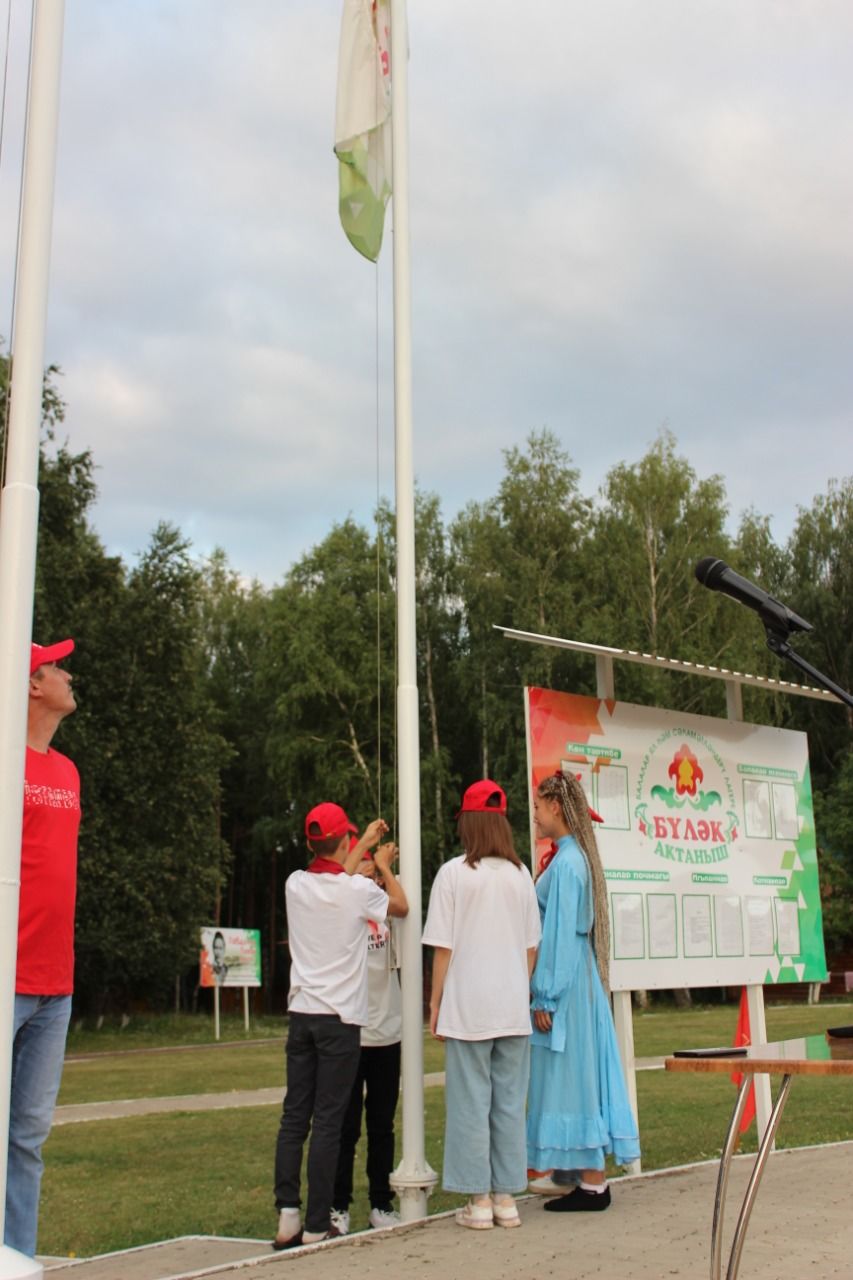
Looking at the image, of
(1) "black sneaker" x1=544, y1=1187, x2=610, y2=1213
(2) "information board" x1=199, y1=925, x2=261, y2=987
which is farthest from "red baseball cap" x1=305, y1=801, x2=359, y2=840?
(2) "information board" x1=199, y1=925, x2=261, y2=987

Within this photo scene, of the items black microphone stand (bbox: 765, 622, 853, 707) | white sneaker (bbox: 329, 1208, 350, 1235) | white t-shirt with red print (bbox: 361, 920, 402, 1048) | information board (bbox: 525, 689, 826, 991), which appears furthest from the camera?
information board (bbox: 525, 689, 826, 991)

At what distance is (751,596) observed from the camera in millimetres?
4688

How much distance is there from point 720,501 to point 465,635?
9.02 metres

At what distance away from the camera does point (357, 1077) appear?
6.65 m

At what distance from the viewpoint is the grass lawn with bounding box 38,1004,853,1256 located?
7516mm

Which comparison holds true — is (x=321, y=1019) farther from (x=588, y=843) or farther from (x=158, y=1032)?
(x=158, y=1032)

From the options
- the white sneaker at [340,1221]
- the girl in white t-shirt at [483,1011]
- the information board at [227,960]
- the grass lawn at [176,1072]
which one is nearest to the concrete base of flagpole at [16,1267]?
the girl in white t-shirt at [483,1011]

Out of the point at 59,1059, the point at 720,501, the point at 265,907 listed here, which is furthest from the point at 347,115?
the point at 265,907

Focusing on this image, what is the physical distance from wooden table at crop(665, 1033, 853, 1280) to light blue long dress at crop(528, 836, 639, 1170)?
1937 mm

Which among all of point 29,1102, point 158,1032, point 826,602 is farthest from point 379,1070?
point 826,602

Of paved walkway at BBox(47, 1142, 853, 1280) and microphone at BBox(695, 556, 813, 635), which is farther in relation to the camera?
paved walkway at BBox(47, 1142, 853, 1280)

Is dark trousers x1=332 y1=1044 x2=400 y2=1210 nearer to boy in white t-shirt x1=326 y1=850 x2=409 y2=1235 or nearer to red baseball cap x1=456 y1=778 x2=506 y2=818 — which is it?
boy in white t-shirt x1=326 y1=850 x2=409 y2=1235

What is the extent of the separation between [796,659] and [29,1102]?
3086 millimetres

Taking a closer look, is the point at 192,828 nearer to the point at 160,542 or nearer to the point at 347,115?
the point at 160,542
